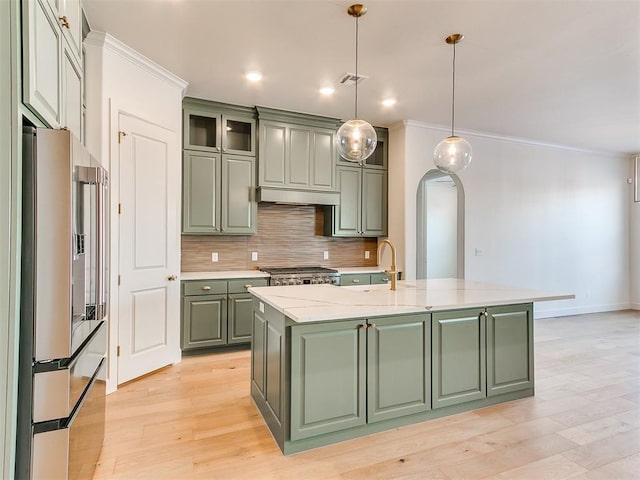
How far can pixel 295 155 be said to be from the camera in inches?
176

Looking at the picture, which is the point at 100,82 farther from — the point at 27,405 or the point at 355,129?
the point at 27,405

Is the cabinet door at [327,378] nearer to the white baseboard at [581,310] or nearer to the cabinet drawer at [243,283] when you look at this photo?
the cabinet drawer at [243,283]

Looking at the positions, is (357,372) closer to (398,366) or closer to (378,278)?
(398,366)

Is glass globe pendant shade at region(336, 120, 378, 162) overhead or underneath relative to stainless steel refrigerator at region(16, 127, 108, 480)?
overhead

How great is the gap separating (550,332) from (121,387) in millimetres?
5251

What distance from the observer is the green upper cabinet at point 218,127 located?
401 cm

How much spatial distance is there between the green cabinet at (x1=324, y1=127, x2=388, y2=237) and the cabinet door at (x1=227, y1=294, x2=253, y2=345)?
4.95ft

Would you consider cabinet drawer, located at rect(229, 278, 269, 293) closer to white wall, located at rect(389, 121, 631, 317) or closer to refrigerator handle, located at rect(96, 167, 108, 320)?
white wall, located at rect(389, 121, 631, 317)

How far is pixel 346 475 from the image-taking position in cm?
195

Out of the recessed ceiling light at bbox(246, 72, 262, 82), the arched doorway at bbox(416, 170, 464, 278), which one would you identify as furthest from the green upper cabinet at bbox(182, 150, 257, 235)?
the arched doorway at bbox(416, 170, 464, 278)

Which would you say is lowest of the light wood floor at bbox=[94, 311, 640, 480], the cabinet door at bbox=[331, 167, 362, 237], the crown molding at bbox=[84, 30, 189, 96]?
the light wood floor at bbox=[94, 311, 640, 480]

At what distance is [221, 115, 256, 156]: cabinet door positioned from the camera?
418cm

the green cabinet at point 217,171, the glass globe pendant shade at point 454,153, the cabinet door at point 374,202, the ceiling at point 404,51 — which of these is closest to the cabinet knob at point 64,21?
the ceiling at point 404,51

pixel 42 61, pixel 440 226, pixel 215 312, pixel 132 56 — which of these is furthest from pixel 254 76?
pixel 440 226
